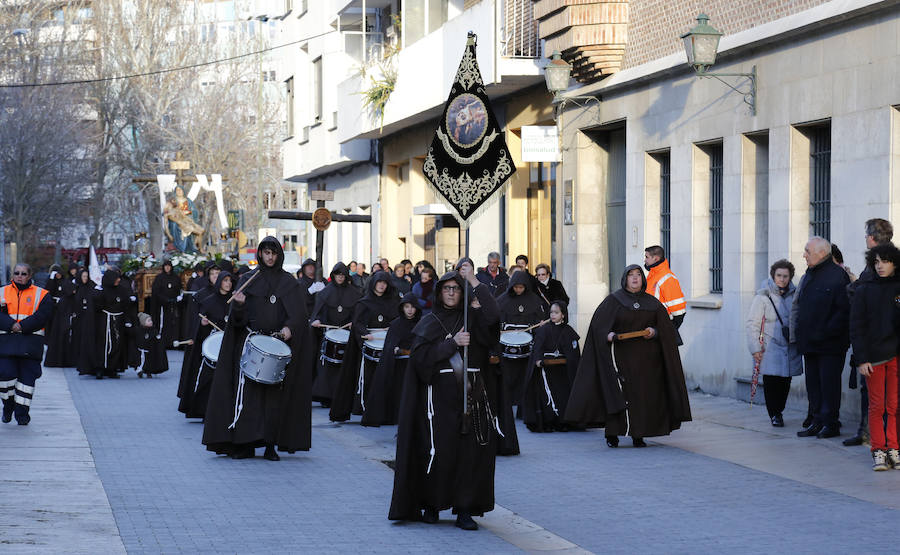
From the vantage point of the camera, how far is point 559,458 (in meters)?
13.3

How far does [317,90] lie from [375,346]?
2546 centimetres

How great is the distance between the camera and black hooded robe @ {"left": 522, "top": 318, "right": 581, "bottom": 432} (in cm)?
1565

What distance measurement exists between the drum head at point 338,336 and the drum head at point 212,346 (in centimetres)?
201

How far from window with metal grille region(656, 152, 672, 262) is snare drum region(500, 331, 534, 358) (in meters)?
4.80

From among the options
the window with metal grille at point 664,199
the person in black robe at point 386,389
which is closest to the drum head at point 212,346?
the person in black robe at point 386,389

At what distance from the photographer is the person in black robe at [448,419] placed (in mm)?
9578

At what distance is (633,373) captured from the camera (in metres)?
14.1

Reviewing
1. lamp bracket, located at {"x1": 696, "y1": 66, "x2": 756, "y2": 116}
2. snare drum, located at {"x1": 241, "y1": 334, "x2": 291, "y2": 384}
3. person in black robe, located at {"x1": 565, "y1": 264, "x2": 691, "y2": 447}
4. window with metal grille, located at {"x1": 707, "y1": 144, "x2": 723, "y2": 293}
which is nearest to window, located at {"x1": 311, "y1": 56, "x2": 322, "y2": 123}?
window with metal grille, located at {"x1": 707, "y1": 144, "x2": 723, "y2": 293}

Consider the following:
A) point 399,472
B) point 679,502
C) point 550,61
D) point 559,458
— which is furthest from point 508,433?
point 550,61

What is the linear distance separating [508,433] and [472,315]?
3.57m

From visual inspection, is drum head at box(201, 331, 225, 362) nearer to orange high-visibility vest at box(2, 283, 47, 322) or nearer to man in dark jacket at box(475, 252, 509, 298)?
orange high-visibility vest at box(2, 283, 47, 322)

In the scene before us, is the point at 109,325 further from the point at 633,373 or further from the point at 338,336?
the point at 633,373

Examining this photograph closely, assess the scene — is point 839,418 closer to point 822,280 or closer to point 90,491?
point 822,280

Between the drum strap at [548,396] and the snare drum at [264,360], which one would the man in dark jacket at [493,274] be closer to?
the drum strap at [548,396]
